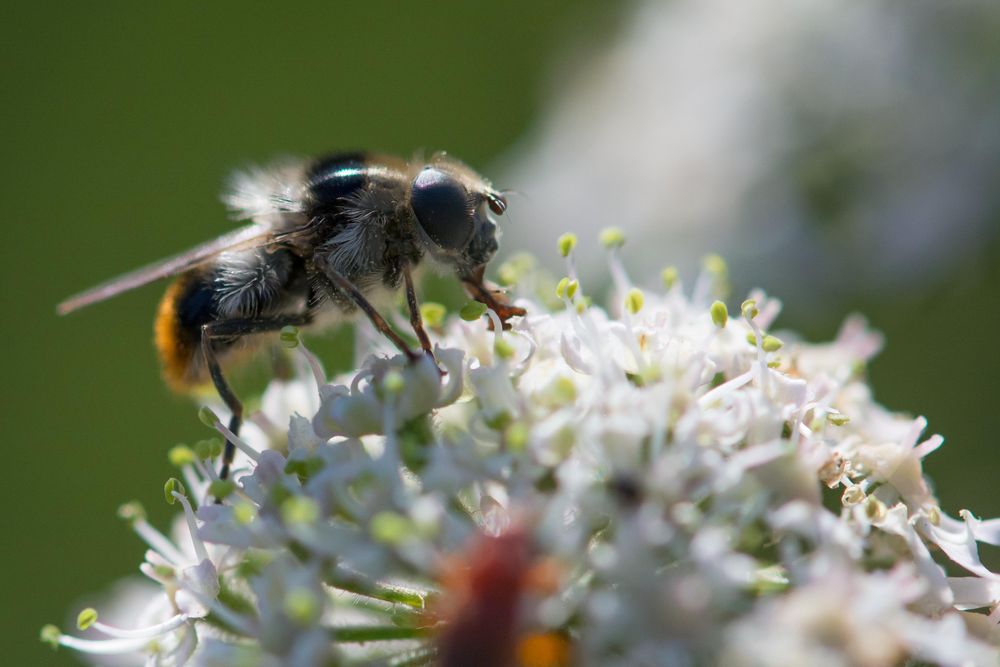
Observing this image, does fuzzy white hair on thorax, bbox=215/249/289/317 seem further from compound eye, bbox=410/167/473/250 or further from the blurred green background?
the blurred green background

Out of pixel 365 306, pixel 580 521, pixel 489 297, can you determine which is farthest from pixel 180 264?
pixel 580 521

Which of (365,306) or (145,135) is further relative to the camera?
(145,135)

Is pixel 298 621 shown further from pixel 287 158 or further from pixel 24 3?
pixel 24 3

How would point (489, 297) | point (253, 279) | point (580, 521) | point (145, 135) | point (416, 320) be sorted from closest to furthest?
point (580, 521), point (416, 320), point (489, 297), point (253, 279), point (145, 135)

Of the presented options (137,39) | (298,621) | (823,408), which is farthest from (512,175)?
(298,621)

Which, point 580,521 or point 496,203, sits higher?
point 496,203

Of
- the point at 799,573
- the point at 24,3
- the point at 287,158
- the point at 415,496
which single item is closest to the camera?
the point at 799,573

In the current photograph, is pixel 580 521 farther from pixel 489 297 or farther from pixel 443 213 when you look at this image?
pixel 443 213
